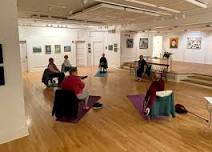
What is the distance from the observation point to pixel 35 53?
40.3ft

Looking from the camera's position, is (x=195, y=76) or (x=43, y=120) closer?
(x=43, y=120)

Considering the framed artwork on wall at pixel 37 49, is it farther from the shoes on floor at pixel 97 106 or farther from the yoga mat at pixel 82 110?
the shoes on floor at pixel 97 106

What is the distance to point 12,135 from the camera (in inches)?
137

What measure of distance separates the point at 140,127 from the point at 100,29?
11.5 metres

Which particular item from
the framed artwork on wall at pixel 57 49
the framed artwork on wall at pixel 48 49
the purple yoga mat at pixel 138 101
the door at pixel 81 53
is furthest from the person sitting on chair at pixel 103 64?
the purple yoga mat at pixel 138 101

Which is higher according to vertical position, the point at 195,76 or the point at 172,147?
the point at 195,76

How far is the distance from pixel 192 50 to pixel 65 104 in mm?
12909

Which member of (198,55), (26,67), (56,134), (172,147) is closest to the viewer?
(172,147)

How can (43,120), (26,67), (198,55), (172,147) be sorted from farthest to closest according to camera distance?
(198,55), (26,67), (43,120), (172,147)

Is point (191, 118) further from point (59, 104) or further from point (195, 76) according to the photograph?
point (195, 76)

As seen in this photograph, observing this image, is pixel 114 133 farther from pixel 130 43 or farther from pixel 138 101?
pixel 130 43

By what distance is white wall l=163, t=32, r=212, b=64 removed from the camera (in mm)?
13312

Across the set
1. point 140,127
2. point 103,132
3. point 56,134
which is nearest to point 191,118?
point 140,127

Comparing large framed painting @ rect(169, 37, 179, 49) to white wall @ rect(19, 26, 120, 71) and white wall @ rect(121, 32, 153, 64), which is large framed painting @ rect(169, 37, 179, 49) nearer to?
white wall @ rect(121, 32, 153, 64)
